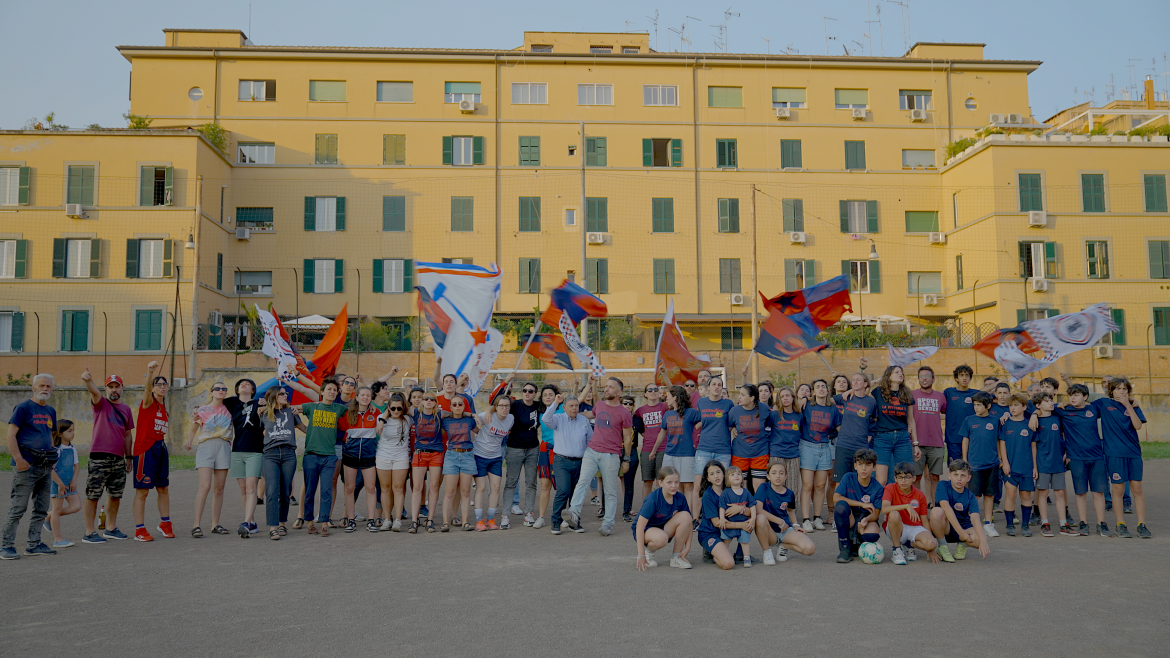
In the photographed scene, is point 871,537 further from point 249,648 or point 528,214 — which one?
point 528,214

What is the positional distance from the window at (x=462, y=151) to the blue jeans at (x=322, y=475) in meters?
33.2

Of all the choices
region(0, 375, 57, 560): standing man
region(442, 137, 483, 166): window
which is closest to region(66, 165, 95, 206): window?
region(442, 137, 483, 166): window

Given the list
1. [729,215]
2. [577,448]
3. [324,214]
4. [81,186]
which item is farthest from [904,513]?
[81,186]

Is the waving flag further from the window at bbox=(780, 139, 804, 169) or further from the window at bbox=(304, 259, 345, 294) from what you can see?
the window at bbox=(780, 139, 804, 169)

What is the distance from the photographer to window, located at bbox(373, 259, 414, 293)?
41875mm

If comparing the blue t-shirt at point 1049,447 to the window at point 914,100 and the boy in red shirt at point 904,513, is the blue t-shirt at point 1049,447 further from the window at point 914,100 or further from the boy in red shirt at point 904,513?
the window at point 914,100

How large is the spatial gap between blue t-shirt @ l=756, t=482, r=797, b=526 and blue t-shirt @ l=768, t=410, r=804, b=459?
5.33 ft

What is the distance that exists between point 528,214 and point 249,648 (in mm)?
37382

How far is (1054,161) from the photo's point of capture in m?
40.4

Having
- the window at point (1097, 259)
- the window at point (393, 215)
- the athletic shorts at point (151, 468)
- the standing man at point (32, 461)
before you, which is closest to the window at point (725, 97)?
the window at point (393, 215)

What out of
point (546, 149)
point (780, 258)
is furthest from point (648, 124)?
point (780, 258)

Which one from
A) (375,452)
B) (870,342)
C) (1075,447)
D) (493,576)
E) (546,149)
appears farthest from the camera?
(546,149)

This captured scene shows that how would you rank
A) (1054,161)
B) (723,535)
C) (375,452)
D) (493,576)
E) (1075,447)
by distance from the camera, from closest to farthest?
1. (493,576)
2. (723,535)
3. (1075,447)
4. (375,452)
5. (1054,161)

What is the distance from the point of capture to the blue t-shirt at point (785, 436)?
36.7ft
